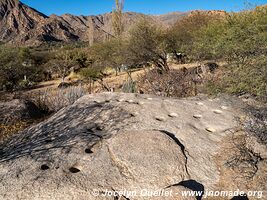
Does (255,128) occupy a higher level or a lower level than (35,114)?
higher

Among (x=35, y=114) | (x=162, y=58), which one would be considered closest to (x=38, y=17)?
(x=162, y=58)

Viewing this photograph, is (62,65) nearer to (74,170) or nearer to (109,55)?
(109,55)

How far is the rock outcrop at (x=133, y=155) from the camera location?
3.39 meters

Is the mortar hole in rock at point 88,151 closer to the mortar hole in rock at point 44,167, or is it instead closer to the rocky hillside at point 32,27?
the mortar hole in rock at point 44,167

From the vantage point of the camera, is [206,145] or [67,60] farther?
[67,60]

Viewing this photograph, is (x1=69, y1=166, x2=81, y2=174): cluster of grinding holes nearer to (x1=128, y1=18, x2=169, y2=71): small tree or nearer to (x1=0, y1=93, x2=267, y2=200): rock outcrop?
(x1=0, y1=93, x2=267, y2=200): rock outcrop

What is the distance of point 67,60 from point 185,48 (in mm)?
14597

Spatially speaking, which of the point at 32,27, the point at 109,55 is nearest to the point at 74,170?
the point at 109,55

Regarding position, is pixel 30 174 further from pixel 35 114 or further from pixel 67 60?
pixel 67 60

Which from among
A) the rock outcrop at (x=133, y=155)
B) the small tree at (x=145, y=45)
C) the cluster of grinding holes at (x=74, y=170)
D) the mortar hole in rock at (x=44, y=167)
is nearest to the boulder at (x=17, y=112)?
the rock outcrop at (x=133, y=155)

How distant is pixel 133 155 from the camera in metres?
3.91

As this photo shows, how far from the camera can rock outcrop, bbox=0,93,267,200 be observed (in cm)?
339

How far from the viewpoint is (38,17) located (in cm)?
17300

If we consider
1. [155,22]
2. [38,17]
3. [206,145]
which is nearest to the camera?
[206,145]
